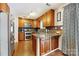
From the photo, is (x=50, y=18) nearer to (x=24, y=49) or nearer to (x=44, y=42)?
(x=44, y=42)

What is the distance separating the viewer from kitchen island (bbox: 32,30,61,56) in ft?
6.98

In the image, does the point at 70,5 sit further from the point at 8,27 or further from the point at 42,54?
the point at 8,27

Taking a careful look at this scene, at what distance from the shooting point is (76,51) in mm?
2041

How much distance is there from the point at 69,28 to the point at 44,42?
0.46 meters

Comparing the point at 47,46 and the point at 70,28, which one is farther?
the point at 47,46

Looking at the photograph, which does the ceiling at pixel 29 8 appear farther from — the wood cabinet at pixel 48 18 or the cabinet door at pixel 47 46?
the cabinet door at pixel 47 46

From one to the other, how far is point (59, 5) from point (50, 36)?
20.4 inches

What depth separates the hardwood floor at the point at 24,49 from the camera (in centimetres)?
209

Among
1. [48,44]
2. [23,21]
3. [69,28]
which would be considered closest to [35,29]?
[23,21]

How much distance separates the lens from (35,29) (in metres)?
2.13

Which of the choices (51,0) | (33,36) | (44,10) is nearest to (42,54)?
(33,36)

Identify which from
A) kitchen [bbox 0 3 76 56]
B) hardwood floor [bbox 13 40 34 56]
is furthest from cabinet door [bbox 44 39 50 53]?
hardwood floor [bbox 13 40 34 56]

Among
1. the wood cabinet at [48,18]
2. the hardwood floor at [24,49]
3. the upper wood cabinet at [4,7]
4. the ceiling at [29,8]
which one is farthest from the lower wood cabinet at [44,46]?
the upper wood cabinet at [4,7]

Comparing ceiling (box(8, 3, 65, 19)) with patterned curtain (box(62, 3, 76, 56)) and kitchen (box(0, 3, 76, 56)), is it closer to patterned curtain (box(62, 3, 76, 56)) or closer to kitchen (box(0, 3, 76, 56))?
kitchen (box(0, 3, 76, 56))
